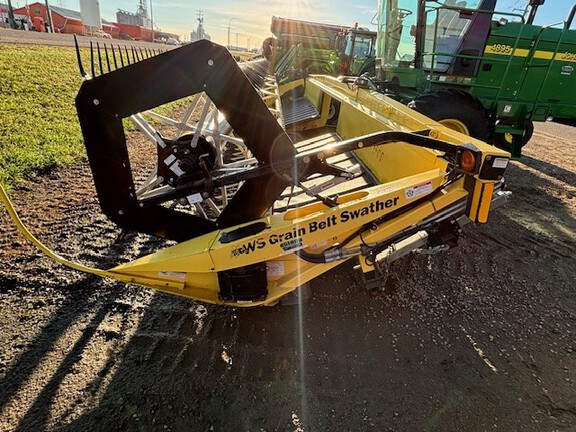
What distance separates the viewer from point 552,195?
4.88 m

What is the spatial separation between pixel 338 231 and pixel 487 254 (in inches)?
76.8

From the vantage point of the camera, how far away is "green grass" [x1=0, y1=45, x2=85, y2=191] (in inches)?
168

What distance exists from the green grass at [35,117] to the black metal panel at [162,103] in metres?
2.69

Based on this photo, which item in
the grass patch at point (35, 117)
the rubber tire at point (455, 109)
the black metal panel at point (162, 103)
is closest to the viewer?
the black metal panel at point (162, 103)

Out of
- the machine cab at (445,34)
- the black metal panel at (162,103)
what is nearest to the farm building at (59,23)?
the machine cab at (445,34)

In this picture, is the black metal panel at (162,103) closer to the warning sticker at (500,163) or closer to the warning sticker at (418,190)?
the warning sticker at (418,190)

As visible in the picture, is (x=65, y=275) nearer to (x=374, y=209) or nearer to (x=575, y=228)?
(x=374, y=209)

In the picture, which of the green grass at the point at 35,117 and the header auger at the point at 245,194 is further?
the green grass at the point at 35,117

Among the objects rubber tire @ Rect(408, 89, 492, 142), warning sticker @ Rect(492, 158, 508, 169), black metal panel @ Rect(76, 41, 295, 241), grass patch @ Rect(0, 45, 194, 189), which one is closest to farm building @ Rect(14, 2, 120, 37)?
grass patch @ Rect(0, 45, 194, 189)

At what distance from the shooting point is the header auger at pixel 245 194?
1700 mm

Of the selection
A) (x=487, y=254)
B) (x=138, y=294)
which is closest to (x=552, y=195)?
(x=487, y=254)

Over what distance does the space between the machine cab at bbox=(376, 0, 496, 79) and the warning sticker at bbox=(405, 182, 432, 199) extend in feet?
11.4

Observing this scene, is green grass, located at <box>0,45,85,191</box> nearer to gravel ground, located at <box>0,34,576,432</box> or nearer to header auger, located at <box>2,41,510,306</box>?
gravel ground, located at <box>0,34,576,432</box>

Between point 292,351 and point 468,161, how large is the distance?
134cm
